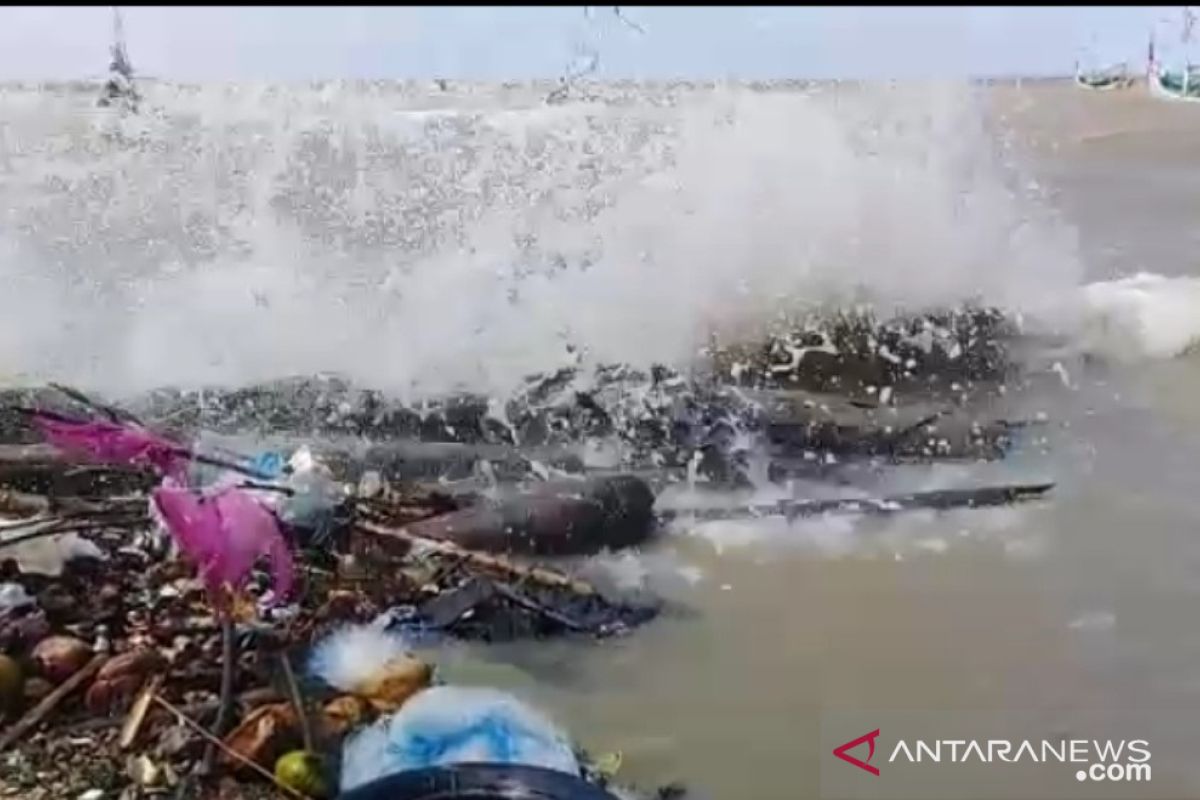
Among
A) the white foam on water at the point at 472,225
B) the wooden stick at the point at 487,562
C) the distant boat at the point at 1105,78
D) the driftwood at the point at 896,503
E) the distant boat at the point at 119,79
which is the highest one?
the distant boat at the point at 119,79

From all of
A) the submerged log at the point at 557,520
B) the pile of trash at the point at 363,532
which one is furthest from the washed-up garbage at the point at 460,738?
the submerged log at the point at 557,520

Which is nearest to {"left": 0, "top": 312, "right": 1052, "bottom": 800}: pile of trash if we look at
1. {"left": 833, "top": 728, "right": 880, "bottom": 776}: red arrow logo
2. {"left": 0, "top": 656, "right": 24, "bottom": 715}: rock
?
{"left": 0, "top": 656, "right": 24, "bottom": 715}: rock

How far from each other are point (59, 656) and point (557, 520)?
0.41m

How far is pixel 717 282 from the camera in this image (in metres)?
0.99

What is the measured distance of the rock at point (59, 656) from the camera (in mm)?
964

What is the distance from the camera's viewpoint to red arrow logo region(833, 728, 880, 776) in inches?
38.2

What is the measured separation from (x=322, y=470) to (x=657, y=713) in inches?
13.0

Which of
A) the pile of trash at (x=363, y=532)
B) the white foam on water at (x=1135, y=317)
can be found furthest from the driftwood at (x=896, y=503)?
the white foam on water at (x=1135, y=317)

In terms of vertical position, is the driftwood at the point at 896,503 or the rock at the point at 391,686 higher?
the driftwood at the point at 896,503

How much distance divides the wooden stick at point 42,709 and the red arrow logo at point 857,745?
1.94 feet

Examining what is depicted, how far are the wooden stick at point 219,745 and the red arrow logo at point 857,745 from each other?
1.39ft

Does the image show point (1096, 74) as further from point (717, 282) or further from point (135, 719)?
point (135, 719)


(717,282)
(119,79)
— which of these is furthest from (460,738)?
(119,79)

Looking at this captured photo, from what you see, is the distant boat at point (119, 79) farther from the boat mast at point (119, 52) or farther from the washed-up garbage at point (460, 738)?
the washed-up garbage at point (460, 738)
